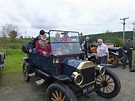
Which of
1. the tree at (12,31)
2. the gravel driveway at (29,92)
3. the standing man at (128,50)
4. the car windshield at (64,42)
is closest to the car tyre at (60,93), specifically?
the gravel driveway at (29,92)

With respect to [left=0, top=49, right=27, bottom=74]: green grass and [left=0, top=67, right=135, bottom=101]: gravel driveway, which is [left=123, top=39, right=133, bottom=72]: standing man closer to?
[left=0, top=67, right=135, bottom=101]: gravel driveway

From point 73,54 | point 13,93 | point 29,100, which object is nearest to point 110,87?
point 73,54

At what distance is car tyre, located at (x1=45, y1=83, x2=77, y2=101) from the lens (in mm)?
2551

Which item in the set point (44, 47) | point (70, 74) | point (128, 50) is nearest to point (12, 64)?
point (44, 47)

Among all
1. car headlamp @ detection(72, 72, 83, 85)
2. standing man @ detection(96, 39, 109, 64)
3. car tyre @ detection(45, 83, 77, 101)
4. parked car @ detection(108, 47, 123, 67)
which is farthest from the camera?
parked car @ detection(108, 47, 123, 67)

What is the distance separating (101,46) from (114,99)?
2.41m

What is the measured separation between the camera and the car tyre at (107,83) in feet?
11.0

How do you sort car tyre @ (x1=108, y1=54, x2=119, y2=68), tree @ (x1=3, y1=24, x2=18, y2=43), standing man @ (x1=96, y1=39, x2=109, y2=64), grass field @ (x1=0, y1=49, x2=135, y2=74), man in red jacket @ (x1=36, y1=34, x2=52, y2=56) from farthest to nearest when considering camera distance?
1. tree @ (x1=3, y1=24, x2=18, y2=43)
2. car tyre @ (x1=108, y1=54, x2=119, y2=68)
3. grass field @ (x1=0, y1=49, x2=135, y2=74)
4. standing man @ (x1=96, y1=39, x2=109, y2=64)
5. man in red jacket @ (x1=36, y1=34, x2=52, y2=56)

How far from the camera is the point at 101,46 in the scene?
5.44 m

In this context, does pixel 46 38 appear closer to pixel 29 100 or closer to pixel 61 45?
pixel 61 45

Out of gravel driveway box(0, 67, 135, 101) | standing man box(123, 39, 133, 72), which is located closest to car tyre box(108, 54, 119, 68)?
standing man box(123, 39, 133, 72)

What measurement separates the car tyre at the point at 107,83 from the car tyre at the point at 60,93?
1051mm

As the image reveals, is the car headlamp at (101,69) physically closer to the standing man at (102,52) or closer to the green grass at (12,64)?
the standing man at (102,52)

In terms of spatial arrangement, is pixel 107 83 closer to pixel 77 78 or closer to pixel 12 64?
pixel 77 78
